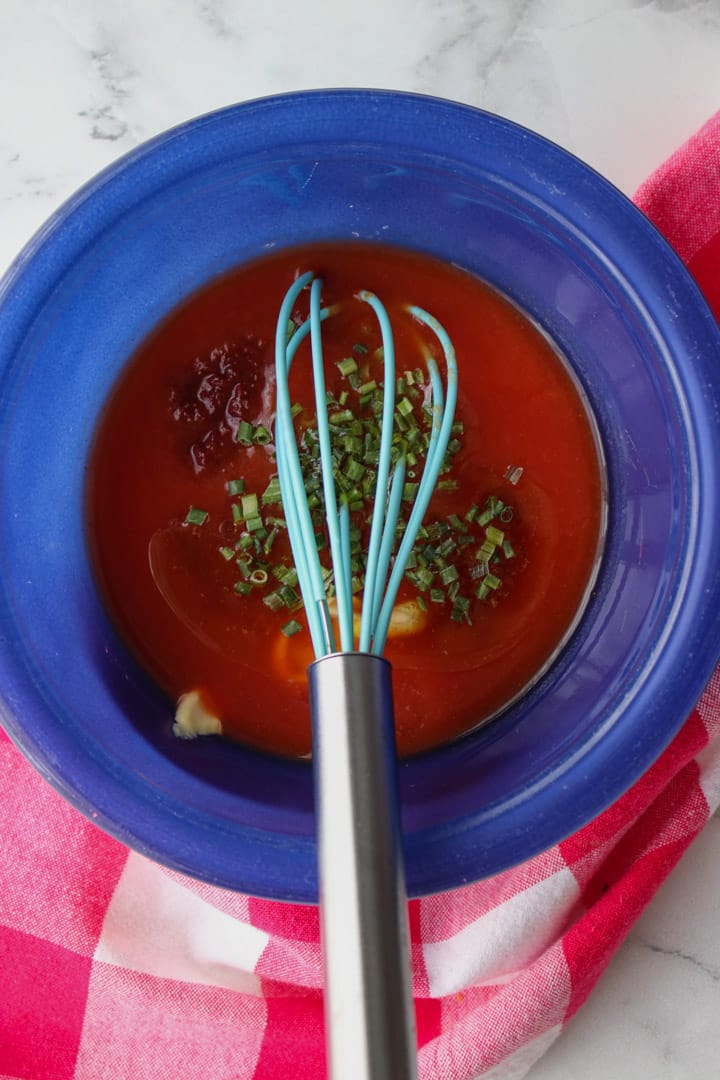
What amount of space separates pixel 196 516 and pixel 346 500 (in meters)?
0.13

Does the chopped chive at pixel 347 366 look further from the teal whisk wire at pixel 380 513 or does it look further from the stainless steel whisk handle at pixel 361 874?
the stainless steel whisk handle at pixel 361 874

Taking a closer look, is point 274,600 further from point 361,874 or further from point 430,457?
point 361,874

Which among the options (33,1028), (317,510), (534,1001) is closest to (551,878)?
(534,1001)

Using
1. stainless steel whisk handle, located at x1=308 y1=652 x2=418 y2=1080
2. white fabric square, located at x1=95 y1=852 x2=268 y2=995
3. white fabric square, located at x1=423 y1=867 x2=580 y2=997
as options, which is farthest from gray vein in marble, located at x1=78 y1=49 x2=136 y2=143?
white fabric square, located at x1=423 y1=867 x2=580 y2=997

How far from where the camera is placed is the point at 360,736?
0.69 metres

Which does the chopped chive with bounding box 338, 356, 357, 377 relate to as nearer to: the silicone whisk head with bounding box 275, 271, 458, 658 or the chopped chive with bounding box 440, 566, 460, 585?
the silicone whisk head with bounding box 275, 271, 458, 658

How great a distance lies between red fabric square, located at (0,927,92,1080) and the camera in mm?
965

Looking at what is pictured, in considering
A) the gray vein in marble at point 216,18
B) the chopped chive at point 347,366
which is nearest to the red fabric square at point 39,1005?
the chopped chive at point 347,366

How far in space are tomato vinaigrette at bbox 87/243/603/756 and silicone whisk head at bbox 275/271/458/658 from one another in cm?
2

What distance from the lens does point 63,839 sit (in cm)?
97

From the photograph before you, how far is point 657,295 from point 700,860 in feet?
1.67

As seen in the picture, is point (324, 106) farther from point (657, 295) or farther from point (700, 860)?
point (700, 860)

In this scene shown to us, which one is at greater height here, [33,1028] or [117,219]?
[117,219]

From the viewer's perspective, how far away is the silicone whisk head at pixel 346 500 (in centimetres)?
79
